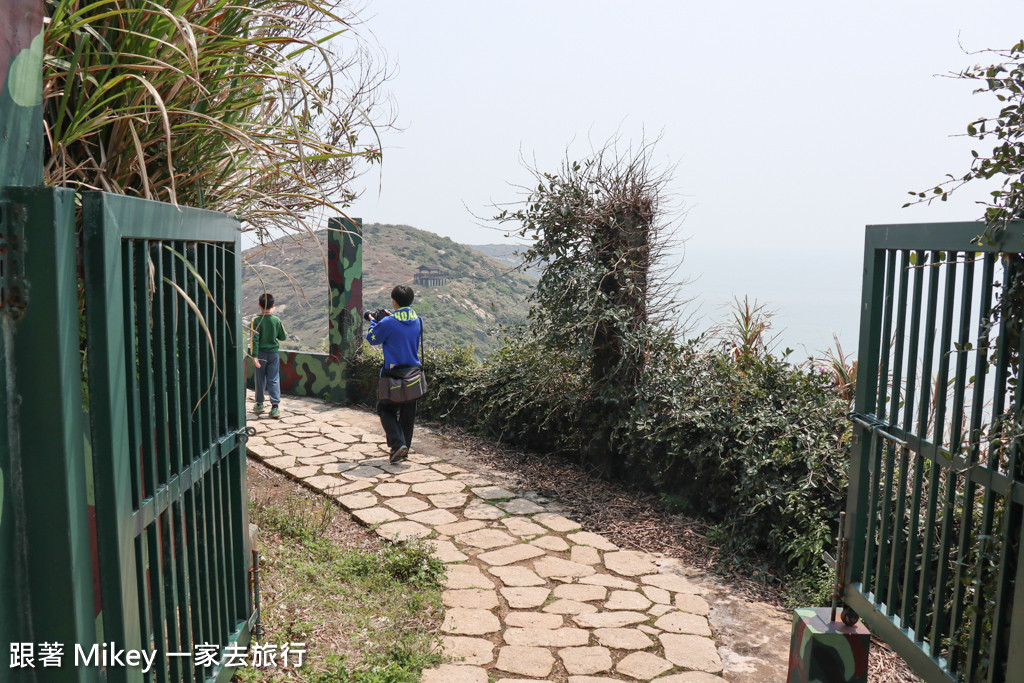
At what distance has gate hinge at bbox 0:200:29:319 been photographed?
64.1 inches

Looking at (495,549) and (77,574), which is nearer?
(77,574)

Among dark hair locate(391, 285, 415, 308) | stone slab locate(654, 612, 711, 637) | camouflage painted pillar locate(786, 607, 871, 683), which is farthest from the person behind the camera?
dark hair locate(391, 285, 415, 308)

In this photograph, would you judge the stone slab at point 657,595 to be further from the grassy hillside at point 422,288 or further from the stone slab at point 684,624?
the grassy hillside at point 422,288

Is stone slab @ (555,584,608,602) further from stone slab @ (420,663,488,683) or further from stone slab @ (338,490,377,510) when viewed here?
stone slab @ (338,490,377,510)

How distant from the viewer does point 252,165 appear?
295 cm

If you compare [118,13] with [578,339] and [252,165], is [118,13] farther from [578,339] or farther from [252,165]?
[578,339]

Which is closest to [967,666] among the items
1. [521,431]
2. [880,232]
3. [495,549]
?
[880,232]

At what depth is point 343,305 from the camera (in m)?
10.6

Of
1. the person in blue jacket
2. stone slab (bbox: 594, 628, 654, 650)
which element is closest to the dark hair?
the person in blue jacket

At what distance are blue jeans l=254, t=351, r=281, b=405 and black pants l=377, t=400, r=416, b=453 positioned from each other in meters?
2.83

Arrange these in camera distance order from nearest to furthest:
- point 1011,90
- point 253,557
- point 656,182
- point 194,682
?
1. point 1011,90
2. point 194,682
3. point 253,557
4. point 656,182

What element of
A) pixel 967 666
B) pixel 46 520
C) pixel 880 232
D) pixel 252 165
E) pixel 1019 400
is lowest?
pixel 967 666

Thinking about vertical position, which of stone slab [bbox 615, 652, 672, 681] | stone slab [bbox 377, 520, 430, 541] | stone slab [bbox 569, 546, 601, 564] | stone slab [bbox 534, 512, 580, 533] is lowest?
stone slab [bbox 615, 652, 672, 681]

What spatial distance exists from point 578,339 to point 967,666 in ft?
17.1
